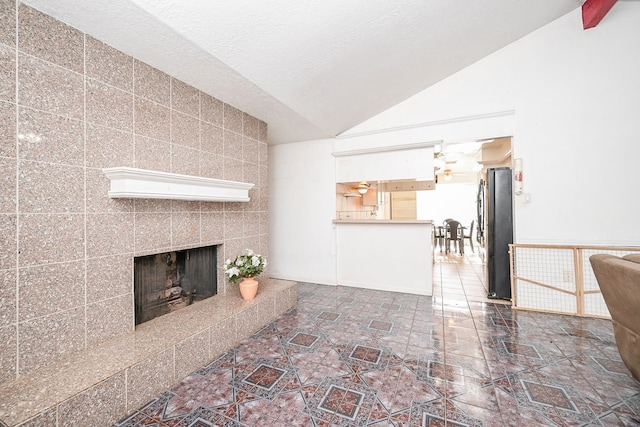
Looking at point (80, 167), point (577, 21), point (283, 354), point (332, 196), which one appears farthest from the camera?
point (332, 196)

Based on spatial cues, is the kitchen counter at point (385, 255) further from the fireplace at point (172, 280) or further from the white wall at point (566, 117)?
the fireplace at point (172, 280)

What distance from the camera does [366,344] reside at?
7.25 ft

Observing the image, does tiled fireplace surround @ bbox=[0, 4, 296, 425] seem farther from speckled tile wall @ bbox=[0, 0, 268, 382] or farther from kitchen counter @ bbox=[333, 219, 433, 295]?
kitchen counter @ bbox=[333, 219, 433, 295]

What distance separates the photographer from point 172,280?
2.41 meters

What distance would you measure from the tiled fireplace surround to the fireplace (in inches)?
5.9

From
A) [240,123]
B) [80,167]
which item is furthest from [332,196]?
[80,167]

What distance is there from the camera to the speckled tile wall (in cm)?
140

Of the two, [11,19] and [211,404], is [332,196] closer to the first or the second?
[211,404]

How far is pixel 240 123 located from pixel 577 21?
154 inches

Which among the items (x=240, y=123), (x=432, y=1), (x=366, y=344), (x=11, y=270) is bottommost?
(x=366, y=344)

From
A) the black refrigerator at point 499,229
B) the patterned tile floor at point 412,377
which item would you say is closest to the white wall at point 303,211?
the patterned tile floor at point 412,377

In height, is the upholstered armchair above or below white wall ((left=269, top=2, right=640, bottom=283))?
below

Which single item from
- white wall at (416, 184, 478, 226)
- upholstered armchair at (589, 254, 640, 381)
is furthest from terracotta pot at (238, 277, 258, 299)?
white wall at (416, 184, 478, 226)

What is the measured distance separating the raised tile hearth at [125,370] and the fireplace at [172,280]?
0.13 metres
